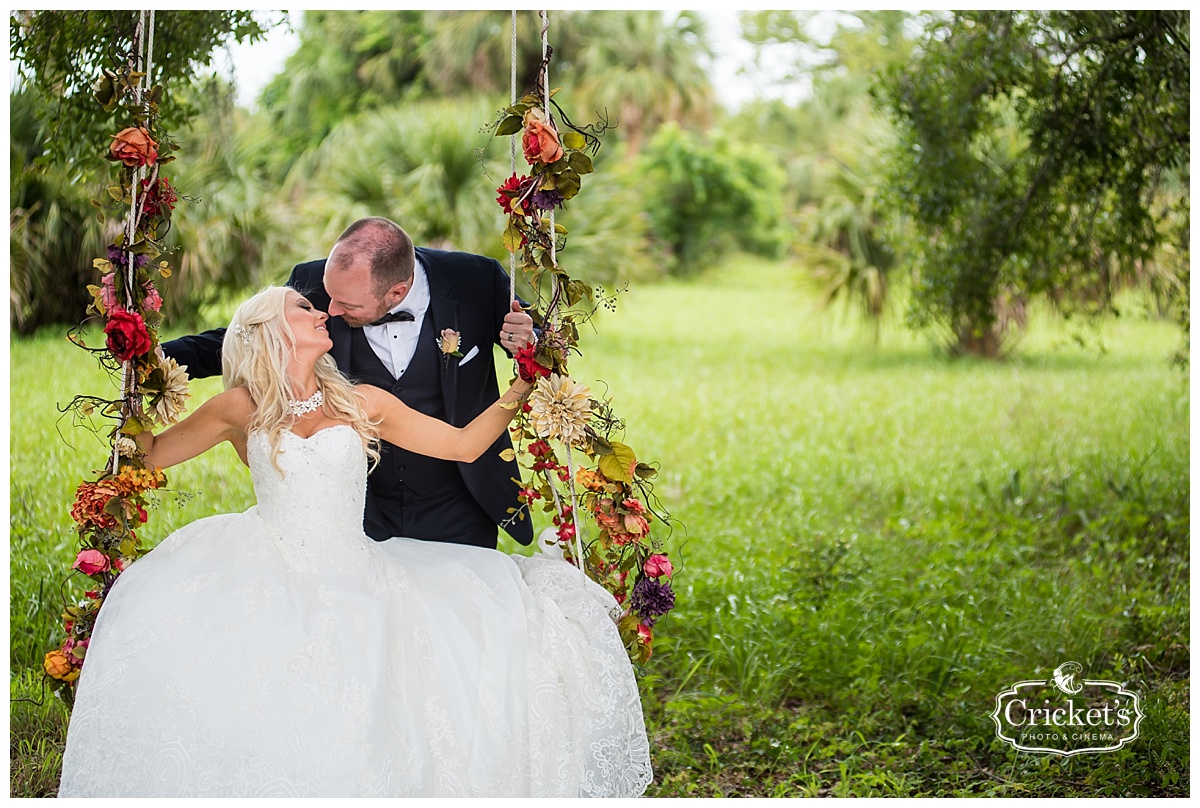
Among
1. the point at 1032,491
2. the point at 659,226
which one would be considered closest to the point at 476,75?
the point at 659,226

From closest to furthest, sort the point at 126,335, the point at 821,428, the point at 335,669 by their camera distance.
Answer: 1. the point at 335,669
2. the point at 126,335
3. the point at 821,428

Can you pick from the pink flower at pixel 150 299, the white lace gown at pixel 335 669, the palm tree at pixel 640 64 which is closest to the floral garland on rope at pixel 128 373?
the pink flower at pixel 150 299

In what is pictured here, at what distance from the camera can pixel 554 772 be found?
2574 millimetres

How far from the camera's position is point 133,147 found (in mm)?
2695

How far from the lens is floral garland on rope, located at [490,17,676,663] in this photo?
2646 mm

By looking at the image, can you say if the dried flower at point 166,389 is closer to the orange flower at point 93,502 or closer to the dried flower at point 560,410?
the orange flower at point 93,502

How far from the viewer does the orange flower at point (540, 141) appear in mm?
2619

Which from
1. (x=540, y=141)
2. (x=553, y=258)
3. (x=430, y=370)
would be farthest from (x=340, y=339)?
(x=540, y=141)

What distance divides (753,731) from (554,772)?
1.46 metres

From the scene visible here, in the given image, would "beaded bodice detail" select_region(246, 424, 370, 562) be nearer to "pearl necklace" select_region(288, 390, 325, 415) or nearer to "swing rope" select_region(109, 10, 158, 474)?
"pearl necklace" select_region(288, 390, 325, 415)

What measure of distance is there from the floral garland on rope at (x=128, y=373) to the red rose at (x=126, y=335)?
0.03 m

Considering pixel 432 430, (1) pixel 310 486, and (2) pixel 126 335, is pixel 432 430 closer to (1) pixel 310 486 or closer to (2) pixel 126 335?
(1) pixel 310 486

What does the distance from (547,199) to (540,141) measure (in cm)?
14

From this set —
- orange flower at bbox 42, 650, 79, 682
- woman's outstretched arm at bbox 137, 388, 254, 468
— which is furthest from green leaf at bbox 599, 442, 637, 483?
orange flower at bbox 42, 650, 79, 682
